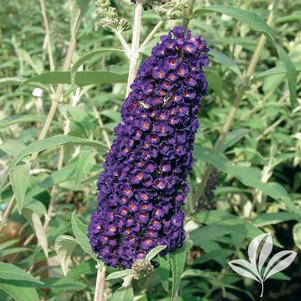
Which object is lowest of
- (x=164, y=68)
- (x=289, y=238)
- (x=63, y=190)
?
(x=289, y=238)

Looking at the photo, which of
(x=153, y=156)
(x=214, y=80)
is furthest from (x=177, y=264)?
(x=214, y=80)

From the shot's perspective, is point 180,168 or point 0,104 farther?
point 0,104

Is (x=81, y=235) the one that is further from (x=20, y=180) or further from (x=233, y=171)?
(x=233, y=171)

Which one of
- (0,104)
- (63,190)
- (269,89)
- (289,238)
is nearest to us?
(63,190)

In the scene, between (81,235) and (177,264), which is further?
(81,235)

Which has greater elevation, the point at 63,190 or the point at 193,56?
the point at 193,56

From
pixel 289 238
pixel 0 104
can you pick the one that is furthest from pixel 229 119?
pixel 0 104

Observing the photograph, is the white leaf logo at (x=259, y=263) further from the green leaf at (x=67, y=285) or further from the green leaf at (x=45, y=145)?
the green leaf at (x=45, y=145)

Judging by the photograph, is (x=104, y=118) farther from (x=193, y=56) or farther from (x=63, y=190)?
(x=193, y=56)
